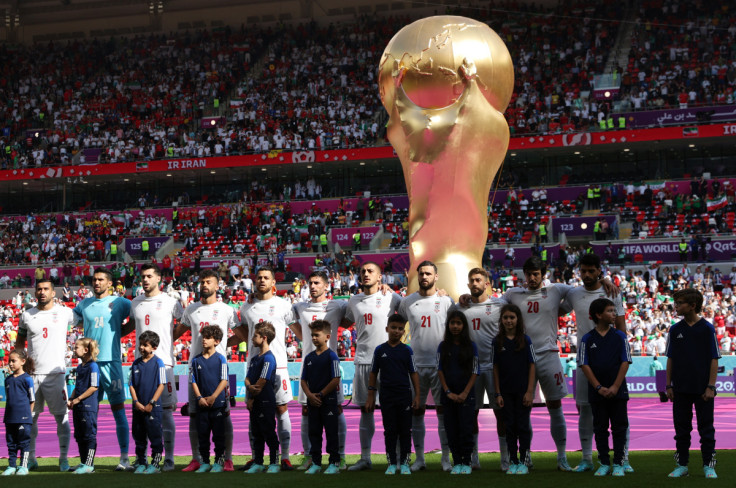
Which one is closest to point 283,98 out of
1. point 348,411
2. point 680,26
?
point 680,26

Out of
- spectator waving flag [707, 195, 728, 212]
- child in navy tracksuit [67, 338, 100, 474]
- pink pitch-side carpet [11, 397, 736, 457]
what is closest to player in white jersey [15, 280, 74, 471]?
child in navy tracksuit [67, 338, 100, 474]

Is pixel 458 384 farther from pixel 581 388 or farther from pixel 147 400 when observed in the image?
pixel 147 400

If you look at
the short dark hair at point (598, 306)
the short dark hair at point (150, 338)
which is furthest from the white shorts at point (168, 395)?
the short dark hair at point (598, 306)

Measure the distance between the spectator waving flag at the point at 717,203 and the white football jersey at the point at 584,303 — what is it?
30.6 meters

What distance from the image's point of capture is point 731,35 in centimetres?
4428

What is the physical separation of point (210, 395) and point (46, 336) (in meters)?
2.22

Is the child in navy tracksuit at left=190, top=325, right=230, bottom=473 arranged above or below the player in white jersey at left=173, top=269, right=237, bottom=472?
below

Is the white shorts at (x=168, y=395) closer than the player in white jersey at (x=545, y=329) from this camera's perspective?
No

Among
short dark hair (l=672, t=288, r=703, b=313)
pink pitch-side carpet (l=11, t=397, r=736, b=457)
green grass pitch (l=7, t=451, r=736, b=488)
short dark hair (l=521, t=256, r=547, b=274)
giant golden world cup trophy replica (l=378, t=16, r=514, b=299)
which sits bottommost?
pink pitch-side carpet (l=11, t=397, r=736, b=457)

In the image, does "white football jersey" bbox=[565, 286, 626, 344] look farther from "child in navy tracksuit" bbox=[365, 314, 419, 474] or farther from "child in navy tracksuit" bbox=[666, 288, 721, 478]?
"child in navy tracksuit" bbox=[365, 314, 419, 474]

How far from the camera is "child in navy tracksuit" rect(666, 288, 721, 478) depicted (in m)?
8.62

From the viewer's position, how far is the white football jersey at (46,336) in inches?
419

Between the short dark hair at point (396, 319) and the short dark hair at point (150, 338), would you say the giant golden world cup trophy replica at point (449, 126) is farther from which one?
the short dark hair at point (150, 338)

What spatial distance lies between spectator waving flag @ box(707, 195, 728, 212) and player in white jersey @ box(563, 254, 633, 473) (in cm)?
3069
